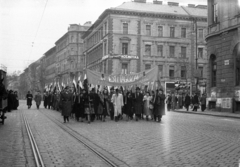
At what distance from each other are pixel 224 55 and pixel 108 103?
1351 centimetres

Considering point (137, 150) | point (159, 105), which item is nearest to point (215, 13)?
point (159, 105)

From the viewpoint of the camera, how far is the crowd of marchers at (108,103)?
16.9m

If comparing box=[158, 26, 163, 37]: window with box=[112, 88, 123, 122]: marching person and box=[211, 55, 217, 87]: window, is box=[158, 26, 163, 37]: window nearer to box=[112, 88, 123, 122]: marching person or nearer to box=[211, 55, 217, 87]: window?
box=[211, 55, 217, 87]: window

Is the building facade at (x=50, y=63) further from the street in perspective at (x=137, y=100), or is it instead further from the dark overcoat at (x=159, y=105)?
the dark overcoat at (x=159, y=105)

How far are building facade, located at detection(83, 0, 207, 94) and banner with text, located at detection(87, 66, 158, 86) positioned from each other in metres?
34.5

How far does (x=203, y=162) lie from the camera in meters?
7.04

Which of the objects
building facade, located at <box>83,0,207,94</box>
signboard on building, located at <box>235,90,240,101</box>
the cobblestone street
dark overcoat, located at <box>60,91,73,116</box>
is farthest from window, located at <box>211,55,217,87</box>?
building facade, located at <box>83,0,207,94</box>

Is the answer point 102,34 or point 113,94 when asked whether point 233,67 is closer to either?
point 113,94

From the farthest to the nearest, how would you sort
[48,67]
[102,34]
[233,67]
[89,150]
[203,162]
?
[48,67], [102,34], [233,67], [89,150], [203,162]

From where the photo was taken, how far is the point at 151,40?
57844mm

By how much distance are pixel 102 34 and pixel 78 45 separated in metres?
22.4

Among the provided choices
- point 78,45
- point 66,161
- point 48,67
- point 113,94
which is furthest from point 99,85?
point 48,67

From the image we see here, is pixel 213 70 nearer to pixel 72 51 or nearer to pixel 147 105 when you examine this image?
pixel 147 105

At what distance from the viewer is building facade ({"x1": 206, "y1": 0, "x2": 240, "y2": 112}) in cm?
2692
